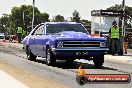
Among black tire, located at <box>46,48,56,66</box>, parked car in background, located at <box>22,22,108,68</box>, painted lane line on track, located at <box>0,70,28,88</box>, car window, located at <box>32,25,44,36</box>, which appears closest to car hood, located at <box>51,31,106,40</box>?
parked car in background, located at <box>22,22,108,68</box>

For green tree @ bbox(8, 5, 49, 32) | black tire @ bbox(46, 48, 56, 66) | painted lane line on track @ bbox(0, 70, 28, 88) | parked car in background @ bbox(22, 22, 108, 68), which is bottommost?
painted lane line on track @ bbox(0, 70, 28, 88)

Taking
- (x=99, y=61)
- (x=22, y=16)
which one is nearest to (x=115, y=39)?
(x=99, y=61)

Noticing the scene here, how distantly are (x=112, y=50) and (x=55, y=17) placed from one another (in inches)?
5708

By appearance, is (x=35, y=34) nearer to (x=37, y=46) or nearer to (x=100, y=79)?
(x=37, y=46)

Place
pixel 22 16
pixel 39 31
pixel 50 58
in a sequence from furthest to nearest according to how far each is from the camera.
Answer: pixel 22 16, pixel 39 31, pixel 50 58

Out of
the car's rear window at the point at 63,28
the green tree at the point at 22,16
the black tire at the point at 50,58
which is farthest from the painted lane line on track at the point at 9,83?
the green tree at the point at 22,16

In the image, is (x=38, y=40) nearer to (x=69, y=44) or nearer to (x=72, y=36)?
(x=72, y=36)

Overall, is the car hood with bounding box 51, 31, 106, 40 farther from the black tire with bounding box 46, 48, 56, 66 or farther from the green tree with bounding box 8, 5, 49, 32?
the green tree with bounding box 8, 5, 49, 32

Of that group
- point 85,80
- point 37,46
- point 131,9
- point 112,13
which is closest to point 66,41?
point 37,46

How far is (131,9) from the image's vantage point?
134500 mm

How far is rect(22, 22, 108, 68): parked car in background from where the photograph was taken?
48.9 ft

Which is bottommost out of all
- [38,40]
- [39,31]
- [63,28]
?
[38,40]

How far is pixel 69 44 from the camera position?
15.0 meters

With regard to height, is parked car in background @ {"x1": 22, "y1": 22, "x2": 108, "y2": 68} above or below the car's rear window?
below
